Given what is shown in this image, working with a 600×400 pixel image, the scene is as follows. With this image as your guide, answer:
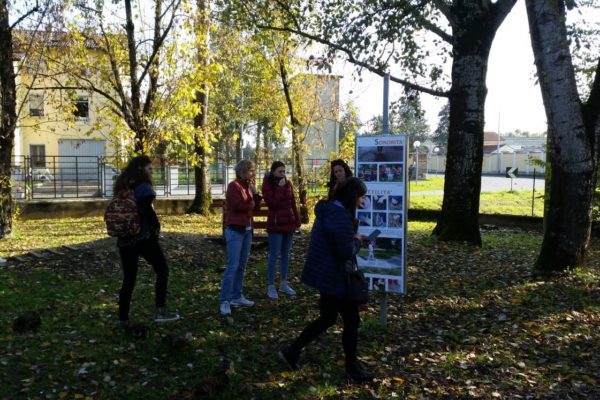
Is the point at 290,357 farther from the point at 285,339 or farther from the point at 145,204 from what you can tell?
the point at 145,204

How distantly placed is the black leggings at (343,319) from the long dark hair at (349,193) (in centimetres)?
75

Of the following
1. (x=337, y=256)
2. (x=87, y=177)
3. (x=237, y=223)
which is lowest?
(x=337, y=256)

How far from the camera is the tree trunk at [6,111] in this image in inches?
425

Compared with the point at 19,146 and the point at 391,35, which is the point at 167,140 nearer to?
the point at 391,35

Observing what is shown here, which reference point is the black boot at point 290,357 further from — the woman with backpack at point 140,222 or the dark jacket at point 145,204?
the dark jacket at point 145,204

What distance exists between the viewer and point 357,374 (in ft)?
14.8

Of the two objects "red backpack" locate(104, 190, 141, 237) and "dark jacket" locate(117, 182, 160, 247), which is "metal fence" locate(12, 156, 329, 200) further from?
"red backpack" locate(104, 190, 141, 237)

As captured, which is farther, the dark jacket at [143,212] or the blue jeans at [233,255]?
the blue jeans at [233,255]

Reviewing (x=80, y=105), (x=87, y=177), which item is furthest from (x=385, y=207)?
(x=87, y=177)

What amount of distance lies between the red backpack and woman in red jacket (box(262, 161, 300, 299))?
6.70 ft

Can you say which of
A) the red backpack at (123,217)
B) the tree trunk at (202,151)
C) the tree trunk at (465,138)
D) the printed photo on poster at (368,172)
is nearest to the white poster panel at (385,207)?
the printed photo on poster at (368,172)

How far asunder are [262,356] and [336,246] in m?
1.52

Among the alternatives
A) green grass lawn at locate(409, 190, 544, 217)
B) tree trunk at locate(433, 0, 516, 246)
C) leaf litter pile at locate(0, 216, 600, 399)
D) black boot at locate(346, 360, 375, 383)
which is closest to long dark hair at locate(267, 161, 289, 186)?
leaf litter pile at locate(0, 216, 600, 399)

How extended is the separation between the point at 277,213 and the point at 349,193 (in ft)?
8.56
